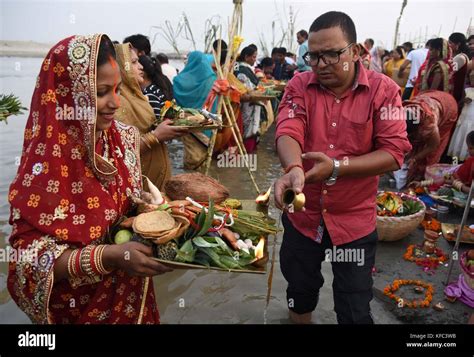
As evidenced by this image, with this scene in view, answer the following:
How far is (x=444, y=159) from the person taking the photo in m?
6.39

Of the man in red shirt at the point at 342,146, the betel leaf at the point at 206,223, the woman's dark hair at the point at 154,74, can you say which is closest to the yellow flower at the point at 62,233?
the betel leaf at the point at 206,223

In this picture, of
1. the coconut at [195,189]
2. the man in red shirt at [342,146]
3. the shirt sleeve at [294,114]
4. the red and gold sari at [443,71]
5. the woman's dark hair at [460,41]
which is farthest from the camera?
the woman's dark hair at [460,41]

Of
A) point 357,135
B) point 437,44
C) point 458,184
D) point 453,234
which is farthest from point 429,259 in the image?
point 437,44

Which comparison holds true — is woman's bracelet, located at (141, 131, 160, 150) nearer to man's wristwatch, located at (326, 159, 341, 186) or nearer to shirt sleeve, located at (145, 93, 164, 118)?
shirt sleeve, located at (145, 93, 164, 118)

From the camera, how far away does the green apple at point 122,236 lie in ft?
5.42

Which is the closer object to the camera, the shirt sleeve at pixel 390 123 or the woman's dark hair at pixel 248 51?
the shirt sleeve at pixel 390 123

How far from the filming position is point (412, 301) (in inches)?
121

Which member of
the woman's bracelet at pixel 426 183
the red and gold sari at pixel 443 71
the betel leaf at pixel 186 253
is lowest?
the woman's bracelet at pixel 426 183

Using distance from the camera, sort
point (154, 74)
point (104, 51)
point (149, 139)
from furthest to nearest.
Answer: point (154, 74) → point (149, 139) → point (104, 51)

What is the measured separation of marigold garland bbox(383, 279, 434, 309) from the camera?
3010 mm

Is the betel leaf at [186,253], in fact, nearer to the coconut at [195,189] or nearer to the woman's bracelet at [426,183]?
the coconut at [195,189]

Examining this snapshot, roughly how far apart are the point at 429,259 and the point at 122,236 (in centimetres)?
322

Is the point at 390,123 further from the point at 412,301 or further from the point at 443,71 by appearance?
the point at 443,71

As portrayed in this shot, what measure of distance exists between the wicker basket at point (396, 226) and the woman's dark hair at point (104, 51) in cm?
318
